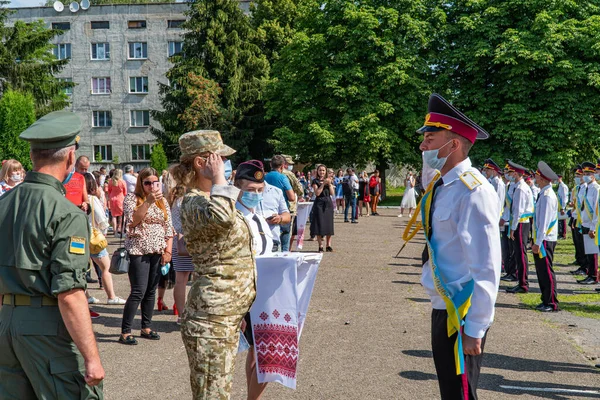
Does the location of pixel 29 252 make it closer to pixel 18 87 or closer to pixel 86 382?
pixel 86 382

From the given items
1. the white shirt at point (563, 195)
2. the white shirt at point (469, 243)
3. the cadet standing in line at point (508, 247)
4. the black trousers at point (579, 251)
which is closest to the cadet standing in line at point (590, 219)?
the black trousers at point (579, 251)

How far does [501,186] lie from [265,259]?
10.8 metres

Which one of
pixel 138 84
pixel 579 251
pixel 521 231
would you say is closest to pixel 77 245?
pixel 521 231

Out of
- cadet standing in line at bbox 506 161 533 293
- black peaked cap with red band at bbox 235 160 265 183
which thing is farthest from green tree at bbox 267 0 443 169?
black peaked cap with red band at bbox 235 160 265 183

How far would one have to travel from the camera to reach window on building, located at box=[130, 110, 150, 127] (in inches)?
2368

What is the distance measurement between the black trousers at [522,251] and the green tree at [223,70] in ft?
120

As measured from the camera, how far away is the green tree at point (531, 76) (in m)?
36.8

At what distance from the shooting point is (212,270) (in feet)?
12.8

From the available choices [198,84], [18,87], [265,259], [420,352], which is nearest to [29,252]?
[265,259]

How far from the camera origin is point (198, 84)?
46312mm

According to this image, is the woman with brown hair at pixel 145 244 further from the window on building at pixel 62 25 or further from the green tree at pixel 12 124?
the window on building at pixel 62 25

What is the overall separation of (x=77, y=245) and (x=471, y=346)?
7.05 feet

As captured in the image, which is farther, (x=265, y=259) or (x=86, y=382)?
(x=265, y=259)

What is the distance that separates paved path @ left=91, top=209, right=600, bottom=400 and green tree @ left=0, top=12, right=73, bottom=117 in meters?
43.1
